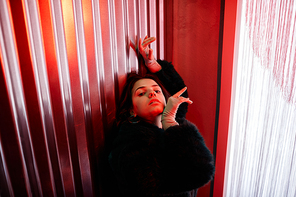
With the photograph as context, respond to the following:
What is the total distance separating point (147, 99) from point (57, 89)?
0.41 metres

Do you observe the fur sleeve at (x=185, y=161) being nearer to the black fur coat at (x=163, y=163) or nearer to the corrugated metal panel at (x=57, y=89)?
the black fur coat at (x=163, y=163)

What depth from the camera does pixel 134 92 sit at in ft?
2.98

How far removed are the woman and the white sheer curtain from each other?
697 mm

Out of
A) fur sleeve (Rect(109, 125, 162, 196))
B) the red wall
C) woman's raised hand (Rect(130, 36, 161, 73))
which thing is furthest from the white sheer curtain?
fur sleeve (Rect(109, 125, 162, 196))

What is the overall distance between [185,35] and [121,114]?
919mm

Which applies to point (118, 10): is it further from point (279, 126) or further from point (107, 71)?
point (279, 126)

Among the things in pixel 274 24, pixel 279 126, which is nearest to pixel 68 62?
pixel 274 24

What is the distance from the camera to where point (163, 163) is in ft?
2.39

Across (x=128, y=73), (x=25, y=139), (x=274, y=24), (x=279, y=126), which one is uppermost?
(x=274, y=24)

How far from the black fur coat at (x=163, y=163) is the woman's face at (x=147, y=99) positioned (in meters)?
0.12

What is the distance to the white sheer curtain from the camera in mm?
1076

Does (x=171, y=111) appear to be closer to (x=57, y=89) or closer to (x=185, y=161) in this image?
(x=185, y=161)

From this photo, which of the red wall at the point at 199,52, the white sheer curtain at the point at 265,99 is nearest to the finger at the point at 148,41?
the red wall at the point at 199,52

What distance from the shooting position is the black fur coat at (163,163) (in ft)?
2.26
